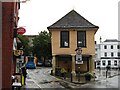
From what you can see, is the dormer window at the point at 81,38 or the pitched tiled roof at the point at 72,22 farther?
the pitched tiled roof at the point at 72,22

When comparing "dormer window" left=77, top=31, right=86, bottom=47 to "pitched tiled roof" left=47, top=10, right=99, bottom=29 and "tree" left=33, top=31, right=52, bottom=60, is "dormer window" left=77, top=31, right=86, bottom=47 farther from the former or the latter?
"tree" left=33, top=31, right=52, bottom=60

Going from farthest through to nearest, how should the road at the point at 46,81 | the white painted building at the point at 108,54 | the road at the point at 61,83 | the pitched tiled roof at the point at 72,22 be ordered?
the white painted building at the point at 108,54
the pitched tiled roof at the point at 72,22
the road at the point at 46,81
the road at the point at 61,83

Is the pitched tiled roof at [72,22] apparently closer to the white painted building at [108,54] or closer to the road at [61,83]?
the road at [61,83]

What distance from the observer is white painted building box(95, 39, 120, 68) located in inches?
3959

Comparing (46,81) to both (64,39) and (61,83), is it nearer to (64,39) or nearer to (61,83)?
(61,83)

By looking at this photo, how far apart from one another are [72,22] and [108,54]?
5868cm

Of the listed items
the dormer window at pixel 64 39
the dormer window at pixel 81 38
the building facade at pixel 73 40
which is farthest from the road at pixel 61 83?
the dormer window at pixel 81 38

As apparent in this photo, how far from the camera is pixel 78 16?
46.4 meters

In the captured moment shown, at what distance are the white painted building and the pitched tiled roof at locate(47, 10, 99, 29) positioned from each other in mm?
53747

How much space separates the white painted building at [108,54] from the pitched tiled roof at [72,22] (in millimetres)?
53747

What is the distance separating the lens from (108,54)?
102m

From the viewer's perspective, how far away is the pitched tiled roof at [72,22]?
143 feet

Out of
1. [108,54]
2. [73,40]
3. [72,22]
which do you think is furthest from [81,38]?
[108,54]

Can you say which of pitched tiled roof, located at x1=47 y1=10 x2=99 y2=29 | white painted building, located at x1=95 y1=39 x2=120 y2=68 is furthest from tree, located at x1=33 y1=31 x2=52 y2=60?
pitched tiled roof, located at x1=47 y1=10 x2=99 y2=29
